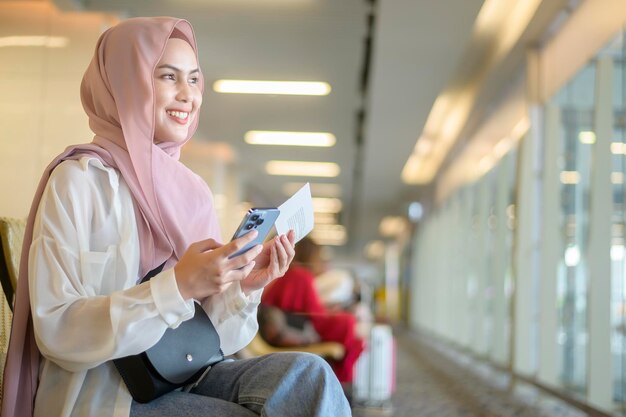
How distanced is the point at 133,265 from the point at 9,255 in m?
0.31

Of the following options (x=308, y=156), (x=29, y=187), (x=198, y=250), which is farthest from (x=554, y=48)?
(x=308, y=156)

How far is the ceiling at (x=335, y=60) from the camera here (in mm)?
6320

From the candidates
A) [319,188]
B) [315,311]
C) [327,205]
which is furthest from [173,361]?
[327,205]

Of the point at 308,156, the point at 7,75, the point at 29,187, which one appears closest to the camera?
the point at 29,187

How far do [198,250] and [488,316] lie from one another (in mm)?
9002

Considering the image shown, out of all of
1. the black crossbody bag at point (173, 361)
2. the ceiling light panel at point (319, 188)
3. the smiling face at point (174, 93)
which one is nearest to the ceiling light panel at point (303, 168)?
the ceiling light panel at point (319, 188)

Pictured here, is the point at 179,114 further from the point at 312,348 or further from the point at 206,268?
the point at 312,348

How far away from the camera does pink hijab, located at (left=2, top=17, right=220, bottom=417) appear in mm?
1434

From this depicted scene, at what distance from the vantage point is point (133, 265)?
1.48m

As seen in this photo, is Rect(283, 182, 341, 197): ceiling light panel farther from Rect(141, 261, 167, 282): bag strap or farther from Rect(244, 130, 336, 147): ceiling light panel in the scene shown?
Rect(141, 261, 167, 282): bag strap

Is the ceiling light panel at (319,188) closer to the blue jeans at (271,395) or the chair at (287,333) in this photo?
the chair at (287,333)

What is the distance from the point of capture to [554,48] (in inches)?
253

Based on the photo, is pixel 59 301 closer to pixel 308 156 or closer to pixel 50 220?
pixel 50 220

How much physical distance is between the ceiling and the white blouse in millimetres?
2467
